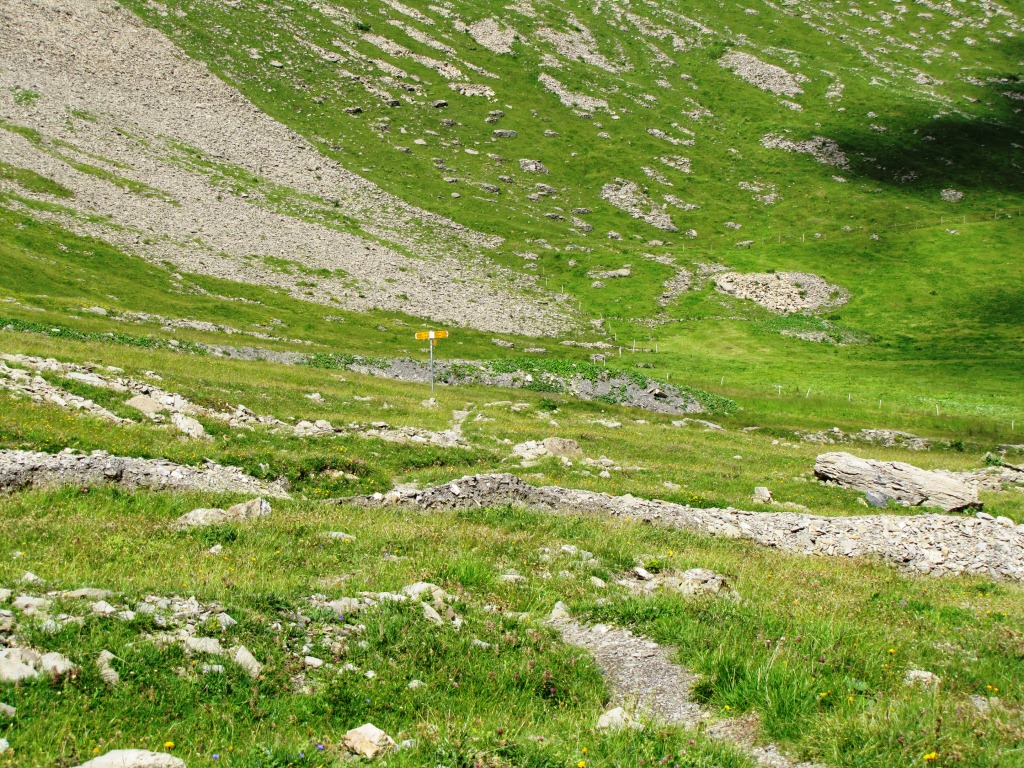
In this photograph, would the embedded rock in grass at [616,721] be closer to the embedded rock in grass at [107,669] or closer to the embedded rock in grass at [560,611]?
the embedded rock in grass at [560,611]

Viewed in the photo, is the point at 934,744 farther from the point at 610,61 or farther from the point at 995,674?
the point at 610,61

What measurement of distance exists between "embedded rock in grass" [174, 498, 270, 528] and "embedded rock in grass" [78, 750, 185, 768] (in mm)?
8583

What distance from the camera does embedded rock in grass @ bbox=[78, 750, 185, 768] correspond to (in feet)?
18.1

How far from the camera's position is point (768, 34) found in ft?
641

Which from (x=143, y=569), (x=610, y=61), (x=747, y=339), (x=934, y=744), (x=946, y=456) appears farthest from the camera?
(x=610, y=61)

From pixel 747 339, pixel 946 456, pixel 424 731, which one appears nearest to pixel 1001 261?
pixel 747 339

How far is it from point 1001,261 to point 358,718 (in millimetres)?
131331

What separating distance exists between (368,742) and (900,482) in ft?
104

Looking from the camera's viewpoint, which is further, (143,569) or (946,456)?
(946,456)

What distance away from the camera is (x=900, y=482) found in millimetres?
30344

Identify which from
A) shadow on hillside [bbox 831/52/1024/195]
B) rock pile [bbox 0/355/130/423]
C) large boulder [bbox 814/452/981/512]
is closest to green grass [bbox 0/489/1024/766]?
rock pile [bbox 0/355/130/423]

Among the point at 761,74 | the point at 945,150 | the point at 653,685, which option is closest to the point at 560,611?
the point at 653,685

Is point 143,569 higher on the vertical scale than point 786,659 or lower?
lower

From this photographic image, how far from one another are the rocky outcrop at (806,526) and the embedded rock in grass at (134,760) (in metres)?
13.7
